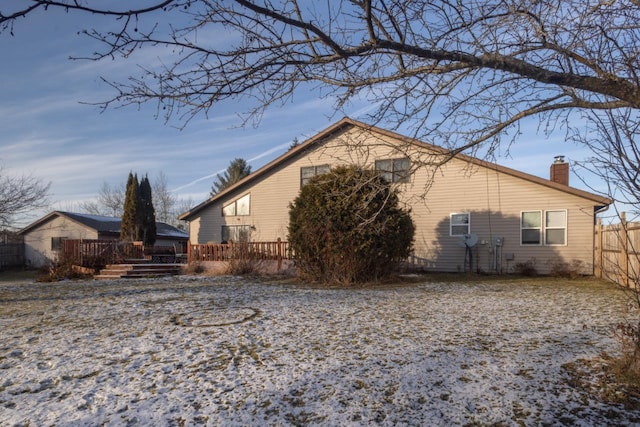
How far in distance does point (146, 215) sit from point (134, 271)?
11361 millimetres

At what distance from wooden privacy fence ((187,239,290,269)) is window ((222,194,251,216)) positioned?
3415mm

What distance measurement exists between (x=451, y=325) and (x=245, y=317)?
2.98m

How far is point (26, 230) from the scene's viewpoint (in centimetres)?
2686

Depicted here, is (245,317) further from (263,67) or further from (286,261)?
(286,261)

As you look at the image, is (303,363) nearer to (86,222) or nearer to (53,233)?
(86,222)

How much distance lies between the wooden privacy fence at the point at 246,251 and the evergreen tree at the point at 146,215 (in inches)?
431

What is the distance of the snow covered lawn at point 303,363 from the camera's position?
296 centimetres

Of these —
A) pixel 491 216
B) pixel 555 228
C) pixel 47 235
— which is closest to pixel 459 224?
pixel 491 216

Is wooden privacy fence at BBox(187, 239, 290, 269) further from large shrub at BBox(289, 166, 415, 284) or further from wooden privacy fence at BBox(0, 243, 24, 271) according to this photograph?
wooden privacy fence at BBox(0, 243, 24, 271)

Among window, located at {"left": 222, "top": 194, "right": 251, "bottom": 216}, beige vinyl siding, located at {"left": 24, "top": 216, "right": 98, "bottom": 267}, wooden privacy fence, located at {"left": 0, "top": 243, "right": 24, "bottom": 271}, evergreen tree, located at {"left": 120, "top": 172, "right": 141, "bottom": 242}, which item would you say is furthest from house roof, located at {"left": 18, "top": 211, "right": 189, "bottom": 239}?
window, located at {"left": 222, "top": 194, "right": 251, "bottom": 216}

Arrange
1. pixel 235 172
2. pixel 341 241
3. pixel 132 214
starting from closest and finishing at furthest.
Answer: pixel 341 241
pixel 132 214
pixel 235 172

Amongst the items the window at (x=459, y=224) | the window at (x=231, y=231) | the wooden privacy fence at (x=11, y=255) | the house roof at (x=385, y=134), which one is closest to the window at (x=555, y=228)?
the house roof at (x=385, y=134)

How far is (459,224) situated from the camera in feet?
49.4

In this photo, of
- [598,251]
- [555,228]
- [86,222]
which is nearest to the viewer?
[598,251]
